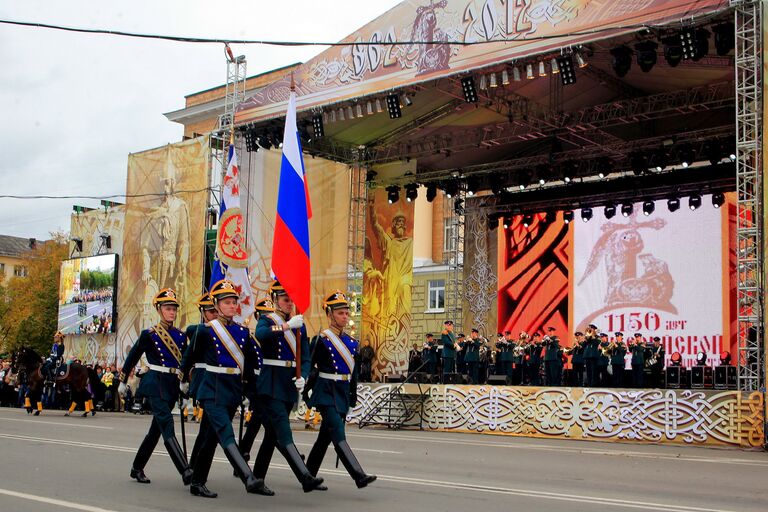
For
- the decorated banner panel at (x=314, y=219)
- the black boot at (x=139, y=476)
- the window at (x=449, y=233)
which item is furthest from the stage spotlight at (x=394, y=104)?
the black boot at (x=139, y=476)

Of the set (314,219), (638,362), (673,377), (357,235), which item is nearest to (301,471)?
(673,377)

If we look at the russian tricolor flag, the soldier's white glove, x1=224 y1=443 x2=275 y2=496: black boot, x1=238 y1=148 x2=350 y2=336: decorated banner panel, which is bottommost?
x1=224 y1=443 x2=275 y2=496: black boot

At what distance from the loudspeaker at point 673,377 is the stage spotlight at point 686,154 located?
5.33 m

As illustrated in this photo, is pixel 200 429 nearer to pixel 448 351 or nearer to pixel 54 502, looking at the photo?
pixel 54 502

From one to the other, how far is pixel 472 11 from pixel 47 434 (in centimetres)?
1208

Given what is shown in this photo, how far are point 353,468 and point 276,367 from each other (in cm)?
121

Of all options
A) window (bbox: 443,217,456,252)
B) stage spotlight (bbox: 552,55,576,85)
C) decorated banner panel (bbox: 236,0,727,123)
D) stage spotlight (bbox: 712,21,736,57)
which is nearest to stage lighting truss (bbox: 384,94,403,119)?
decorated banner panel (bbox: 236,0,727,123)

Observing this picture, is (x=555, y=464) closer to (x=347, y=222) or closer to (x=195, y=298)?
(x=347, y=222)

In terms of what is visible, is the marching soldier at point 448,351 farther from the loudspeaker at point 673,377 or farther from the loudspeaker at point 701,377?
the loudspeaker at point 701,377

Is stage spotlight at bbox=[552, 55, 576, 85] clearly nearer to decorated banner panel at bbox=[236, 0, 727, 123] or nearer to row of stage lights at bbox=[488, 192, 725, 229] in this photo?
decorated banner panel at bbox=[236, 0, 727, 123]

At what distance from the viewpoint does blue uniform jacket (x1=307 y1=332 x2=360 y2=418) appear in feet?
29.2

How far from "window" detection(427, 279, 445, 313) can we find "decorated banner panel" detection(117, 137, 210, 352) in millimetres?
13011

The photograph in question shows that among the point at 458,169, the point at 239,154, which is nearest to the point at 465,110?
the point at 458,169

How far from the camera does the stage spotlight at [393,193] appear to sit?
28.1 m
